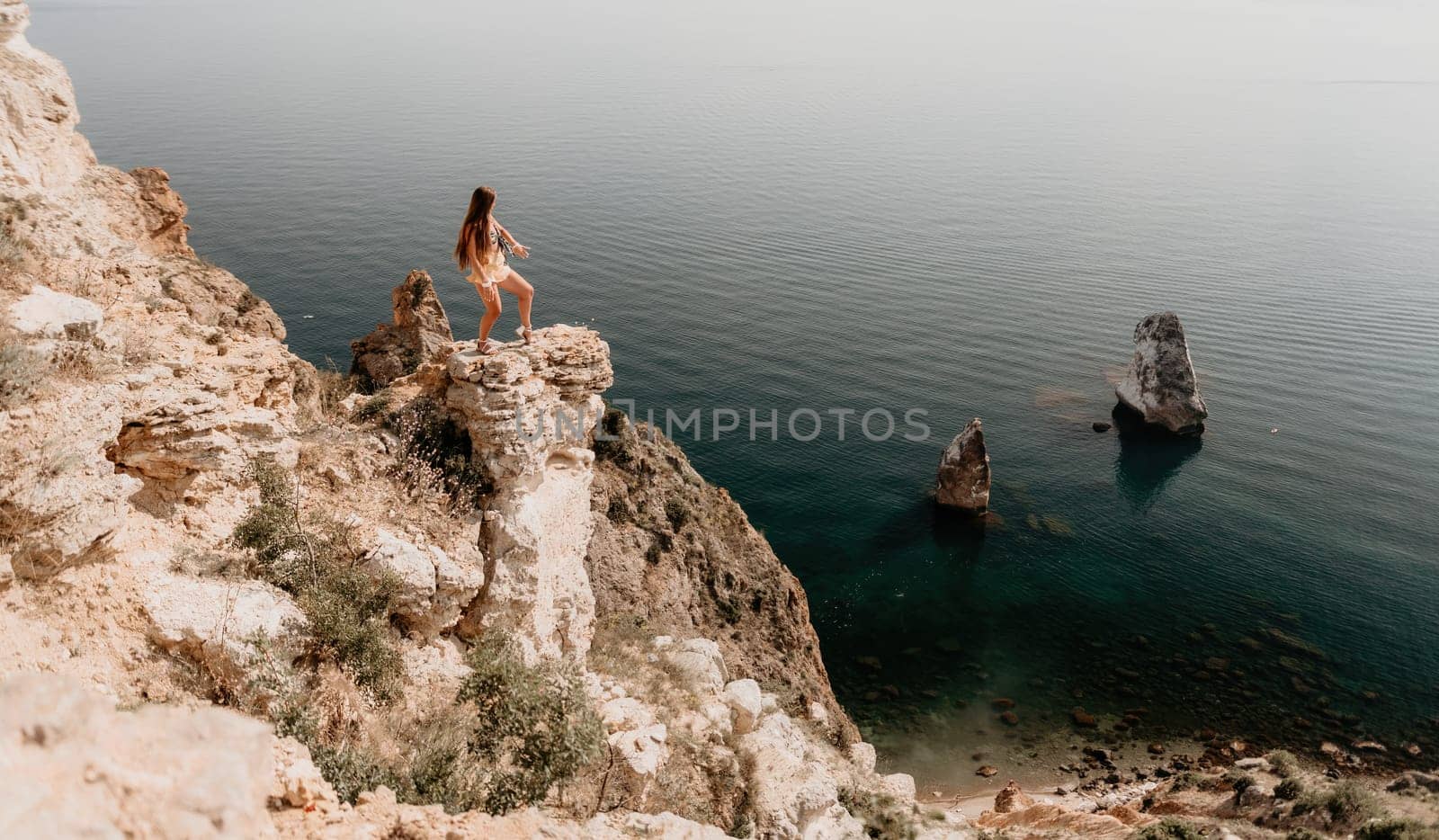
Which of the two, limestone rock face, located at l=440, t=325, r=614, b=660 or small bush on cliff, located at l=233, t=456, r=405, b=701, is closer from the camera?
small bush on cliff, located at l=233, t=456, r=405, b=701

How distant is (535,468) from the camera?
1505 centimetres

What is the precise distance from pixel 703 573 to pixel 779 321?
138 ft

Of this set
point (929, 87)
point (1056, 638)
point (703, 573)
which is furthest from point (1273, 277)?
point (929, 87)

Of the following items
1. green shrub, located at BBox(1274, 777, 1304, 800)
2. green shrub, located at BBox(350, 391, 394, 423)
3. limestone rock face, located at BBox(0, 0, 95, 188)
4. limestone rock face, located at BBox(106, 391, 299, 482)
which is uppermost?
limestone rock face, located at BBox(0, 0, 95, 188)

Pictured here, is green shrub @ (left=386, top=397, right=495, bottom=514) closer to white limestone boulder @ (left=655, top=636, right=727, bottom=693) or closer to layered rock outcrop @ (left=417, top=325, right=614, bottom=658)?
layered rock outcrop @ (left=417, top=325, right=614, bottom=658)

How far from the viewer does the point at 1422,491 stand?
153 feet

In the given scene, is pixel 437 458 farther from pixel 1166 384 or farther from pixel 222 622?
pixel 1166 384

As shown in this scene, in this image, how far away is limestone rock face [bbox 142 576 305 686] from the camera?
8.77 meters

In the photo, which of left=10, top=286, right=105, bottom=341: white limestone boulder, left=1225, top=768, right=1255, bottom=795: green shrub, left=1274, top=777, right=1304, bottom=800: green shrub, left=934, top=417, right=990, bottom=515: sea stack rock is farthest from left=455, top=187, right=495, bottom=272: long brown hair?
left=934, top=417, right=990, bottom=515: sea stack rock

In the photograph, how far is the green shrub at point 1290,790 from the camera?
2198 centimetres

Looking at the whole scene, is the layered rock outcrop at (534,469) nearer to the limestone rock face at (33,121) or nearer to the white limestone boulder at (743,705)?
the white limestone boulder at (743,705)

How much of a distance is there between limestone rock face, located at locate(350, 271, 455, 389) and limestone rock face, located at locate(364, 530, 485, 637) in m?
16.7

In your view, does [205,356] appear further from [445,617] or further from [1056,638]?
[1056,638]

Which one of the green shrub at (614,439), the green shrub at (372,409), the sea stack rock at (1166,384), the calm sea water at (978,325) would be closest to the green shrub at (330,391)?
the green shrub at (372,409)
